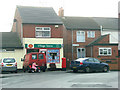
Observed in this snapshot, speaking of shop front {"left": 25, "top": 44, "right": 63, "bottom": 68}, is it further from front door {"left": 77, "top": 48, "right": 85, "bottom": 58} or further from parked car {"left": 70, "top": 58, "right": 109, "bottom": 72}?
front door {"left": 77, "top": 48, "right": 85, "bottom": 58}

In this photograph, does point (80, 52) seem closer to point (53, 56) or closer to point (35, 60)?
point (53, 56)

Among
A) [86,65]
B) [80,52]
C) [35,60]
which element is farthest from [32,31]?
[80,52]

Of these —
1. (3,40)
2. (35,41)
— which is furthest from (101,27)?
(3,40)

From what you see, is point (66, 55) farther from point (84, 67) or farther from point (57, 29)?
point (84, 67)

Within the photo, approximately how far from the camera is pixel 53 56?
34469 mm

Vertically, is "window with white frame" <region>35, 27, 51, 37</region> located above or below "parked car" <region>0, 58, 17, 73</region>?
above

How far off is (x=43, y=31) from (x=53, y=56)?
3.48 m

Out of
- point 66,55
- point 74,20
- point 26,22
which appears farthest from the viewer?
point 74,20

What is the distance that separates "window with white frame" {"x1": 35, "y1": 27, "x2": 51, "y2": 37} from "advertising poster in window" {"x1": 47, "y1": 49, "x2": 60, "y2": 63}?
7.04ft

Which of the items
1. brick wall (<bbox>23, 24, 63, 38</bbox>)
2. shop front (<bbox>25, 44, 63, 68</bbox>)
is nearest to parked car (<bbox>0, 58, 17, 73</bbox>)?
shop front (<bbox>25, 44, 63, 68</bbox>)

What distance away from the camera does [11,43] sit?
34094 mm

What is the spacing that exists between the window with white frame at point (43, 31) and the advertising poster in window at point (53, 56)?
2147 mm

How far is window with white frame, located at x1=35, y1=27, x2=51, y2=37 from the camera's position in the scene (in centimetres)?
3422

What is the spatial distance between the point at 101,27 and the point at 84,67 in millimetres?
16976
